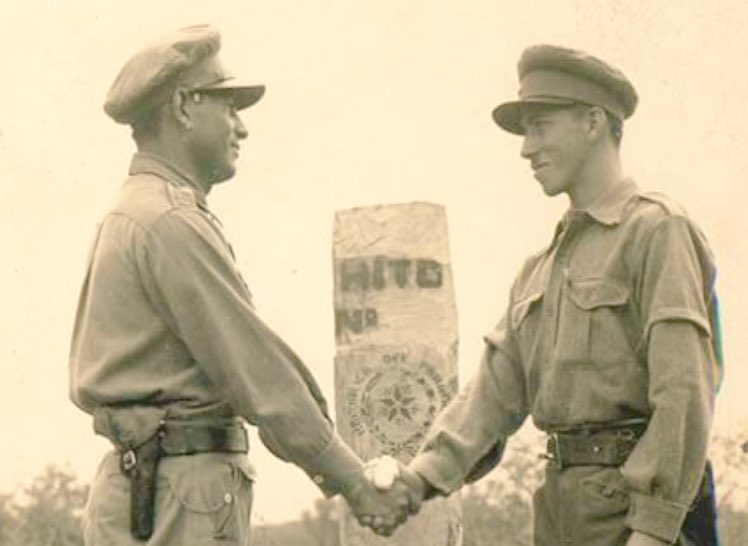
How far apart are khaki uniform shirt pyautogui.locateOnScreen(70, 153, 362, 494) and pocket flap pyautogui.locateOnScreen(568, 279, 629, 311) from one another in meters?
0.97

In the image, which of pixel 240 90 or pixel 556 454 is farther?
pixel 240 90

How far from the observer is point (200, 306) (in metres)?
6.05

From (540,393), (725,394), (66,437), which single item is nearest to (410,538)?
(540,393)

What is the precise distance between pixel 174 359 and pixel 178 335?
0.08 meters

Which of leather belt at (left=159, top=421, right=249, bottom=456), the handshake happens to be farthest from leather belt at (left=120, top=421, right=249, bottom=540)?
the handshake

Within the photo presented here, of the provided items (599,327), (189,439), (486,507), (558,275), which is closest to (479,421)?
(558,275)

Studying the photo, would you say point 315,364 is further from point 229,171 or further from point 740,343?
point 229,171

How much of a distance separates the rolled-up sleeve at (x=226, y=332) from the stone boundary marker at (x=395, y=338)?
3000 millimetres

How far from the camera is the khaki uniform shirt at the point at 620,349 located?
19.2 feet

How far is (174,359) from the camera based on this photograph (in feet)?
20.0

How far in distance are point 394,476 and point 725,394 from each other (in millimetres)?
11415

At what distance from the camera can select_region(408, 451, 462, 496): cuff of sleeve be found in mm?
6844

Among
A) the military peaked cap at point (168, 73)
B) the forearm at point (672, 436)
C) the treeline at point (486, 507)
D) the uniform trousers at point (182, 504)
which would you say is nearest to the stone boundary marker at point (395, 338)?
the military peaked cap at point (168, 73)

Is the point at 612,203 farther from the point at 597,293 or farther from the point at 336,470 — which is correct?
the point at 336,470
